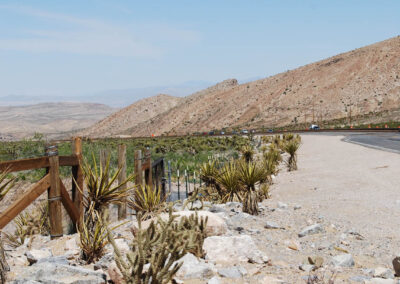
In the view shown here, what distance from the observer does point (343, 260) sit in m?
6.43

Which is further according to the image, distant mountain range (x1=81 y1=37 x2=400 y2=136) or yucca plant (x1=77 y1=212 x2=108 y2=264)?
distant mountain range (x1=81 y1=37 x2=400 y2=136)

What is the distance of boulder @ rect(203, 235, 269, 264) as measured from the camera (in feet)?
20.7

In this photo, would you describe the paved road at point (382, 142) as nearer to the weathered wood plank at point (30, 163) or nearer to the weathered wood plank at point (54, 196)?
the weathered wood plank at point (30, 163)

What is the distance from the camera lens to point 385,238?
7.82 meters

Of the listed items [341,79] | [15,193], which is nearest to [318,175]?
[15,193]

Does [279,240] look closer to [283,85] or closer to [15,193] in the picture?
[15,193]

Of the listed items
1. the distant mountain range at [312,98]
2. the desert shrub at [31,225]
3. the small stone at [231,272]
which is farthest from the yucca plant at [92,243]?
the distant mountain range at [312,98]

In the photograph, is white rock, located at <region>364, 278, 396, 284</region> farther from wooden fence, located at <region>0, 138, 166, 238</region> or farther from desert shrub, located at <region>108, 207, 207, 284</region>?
wooden fence, located at <region>0, 138, 166, 238</region>

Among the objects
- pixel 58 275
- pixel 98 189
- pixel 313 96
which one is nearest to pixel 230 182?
pixel 98 189

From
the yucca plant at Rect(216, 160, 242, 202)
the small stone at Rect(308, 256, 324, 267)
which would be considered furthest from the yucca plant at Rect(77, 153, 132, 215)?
the yucca plant at Rect(216, 160, 242, 202)

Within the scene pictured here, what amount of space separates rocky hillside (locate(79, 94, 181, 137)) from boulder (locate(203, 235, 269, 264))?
145019 mm

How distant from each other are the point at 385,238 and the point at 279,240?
1.81m

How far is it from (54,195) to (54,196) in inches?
0.6

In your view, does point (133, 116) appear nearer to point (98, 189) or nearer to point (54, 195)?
point (54, 195)
